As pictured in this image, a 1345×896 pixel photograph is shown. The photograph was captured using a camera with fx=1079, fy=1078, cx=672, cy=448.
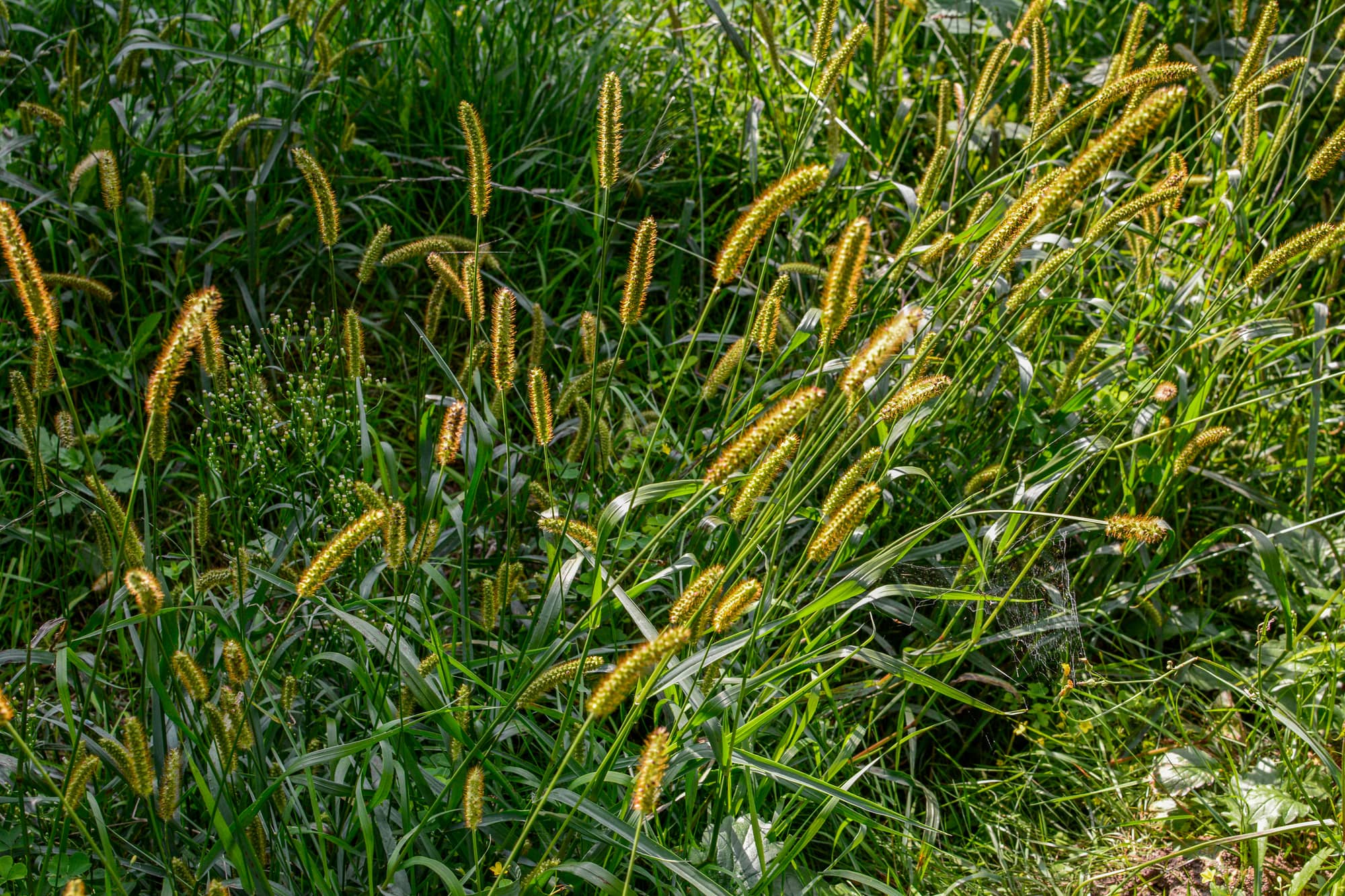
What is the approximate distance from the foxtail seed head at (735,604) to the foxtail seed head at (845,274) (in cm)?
42

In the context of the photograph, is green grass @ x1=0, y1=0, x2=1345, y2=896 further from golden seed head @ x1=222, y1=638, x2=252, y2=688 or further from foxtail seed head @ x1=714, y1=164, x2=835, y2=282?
foxtail seed head @ x1=714, y1=164, x2=835, y2=282

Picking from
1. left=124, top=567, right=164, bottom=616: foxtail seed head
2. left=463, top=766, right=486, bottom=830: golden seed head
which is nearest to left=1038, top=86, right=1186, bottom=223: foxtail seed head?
left=463, top=766, right=486, bottom=830: golden seed head

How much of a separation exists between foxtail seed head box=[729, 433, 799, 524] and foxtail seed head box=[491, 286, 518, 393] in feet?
1.49

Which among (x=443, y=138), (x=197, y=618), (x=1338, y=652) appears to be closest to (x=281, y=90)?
(x=443, y=138)

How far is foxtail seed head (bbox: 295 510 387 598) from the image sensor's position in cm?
135

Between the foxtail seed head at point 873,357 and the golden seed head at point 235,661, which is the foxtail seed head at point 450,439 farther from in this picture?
the foxtail seed head at point 873,357

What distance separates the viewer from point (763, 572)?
7.86ft

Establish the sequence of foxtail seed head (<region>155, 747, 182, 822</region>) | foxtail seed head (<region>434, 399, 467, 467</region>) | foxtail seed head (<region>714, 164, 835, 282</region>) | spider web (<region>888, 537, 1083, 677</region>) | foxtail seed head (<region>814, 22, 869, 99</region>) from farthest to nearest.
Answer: spider web (<region>888, 537, 1083, 677</region>)
foxtail seed head (<region>814, 22, 869, 99</region>)
foxtail seed head (<region>434, 399, 467, 467</region>)
foxtail seed head (<region>155, 747, 182, 822</region>)
foxtail seed head (<region>714, 164, 835, 282</region>)

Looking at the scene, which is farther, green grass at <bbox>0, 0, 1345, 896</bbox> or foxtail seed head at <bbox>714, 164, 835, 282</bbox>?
green grass at <bbox>0, 0, 1345, 896</bbox>

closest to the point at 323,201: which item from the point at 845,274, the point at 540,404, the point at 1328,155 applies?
the point at 540,404

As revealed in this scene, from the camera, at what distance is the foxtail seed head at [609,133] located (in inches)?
65.9

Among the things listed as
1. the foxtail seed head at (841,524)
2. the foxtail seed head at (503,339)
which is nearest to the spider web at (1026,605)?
the foxtail seed head at (841,524)

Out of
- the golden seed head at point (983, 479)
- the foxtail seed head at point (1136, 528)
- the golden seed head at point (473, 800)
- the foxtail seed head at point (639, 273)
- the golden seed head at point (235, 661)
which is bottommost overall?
the golden seed head at point (983, 479)

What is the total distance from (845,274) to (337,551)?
722mm
